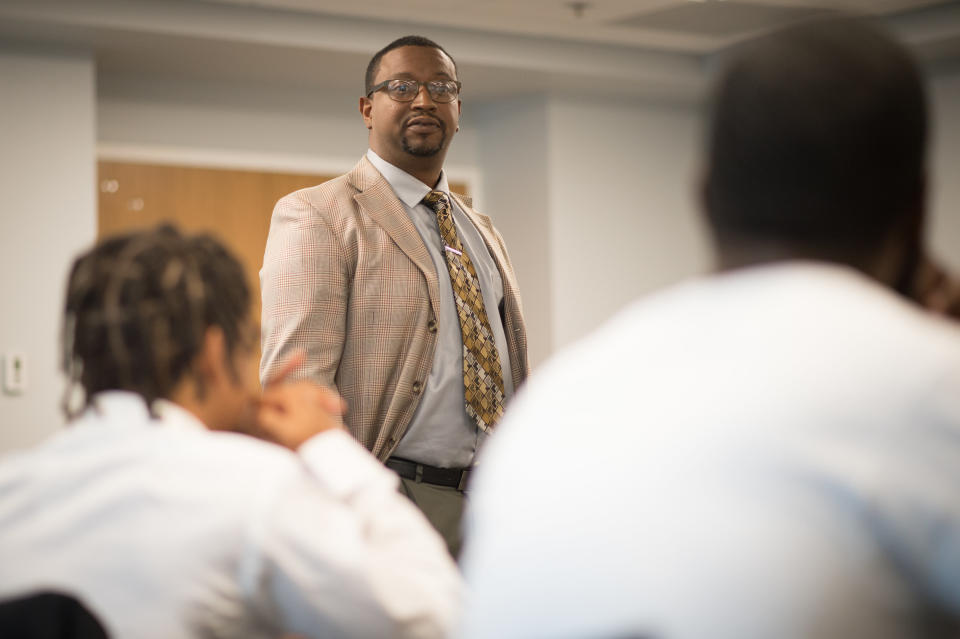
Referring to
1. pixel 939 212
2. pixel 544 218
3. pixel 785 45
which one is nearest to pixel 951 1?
pixel 939 212

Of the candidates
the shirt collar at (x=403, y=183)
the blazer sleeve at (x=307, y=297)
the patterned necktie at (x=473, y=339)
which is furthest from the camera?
the shirt collar at (x=403, y=183)

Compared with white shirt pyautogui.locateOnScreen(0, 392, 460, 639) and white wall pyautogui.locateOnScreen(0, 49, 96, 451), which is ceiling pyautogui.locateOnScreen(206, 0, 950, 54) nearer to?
white wall pyautogui.locateOnScreen(0, 49, 96, 451)

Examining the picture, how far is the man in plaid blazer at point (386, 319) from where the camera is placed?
2439 mm

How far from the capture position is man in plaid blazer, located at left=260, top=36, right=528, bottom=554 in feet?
8.00

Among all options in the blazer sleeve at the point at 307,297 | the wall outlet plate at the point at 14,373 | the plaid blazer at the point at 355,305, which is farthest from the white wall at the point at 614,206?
the blazer sleeve at the point at 307,297

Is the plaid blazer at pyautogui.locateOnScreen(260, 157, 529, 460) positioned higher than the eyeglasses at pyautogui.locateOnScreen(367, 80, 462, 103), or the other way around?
the eyeglasses at pyautogui.locateOnScreen(367, 80, 462, 103)

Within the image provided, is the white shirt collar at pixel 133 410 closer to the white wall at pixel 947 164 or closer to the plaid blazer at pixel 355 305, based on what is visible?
the plaid blazer at pixel 355 305

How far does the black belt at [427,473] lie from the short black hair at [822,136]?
161 cm

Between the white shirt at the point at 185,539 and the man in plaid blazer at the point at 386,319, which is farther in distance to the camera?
the man in plaid blazer at the point at 386,319

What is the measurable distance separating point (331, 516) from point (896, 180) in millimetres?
639

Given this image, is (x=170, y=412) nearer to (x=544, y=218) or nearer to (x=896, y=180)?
(x=896, y=180)

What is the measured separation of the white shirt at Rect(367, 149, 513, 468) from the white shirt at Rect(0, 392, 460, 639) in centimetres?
130

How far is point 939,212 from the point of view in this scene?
19.3 ft

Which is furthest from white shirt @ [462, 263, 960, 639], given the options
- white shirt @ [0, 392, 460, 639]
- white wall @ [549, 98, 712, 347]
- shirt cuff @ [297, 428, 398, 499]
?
white wall @ [549, 98, 712, 347]
